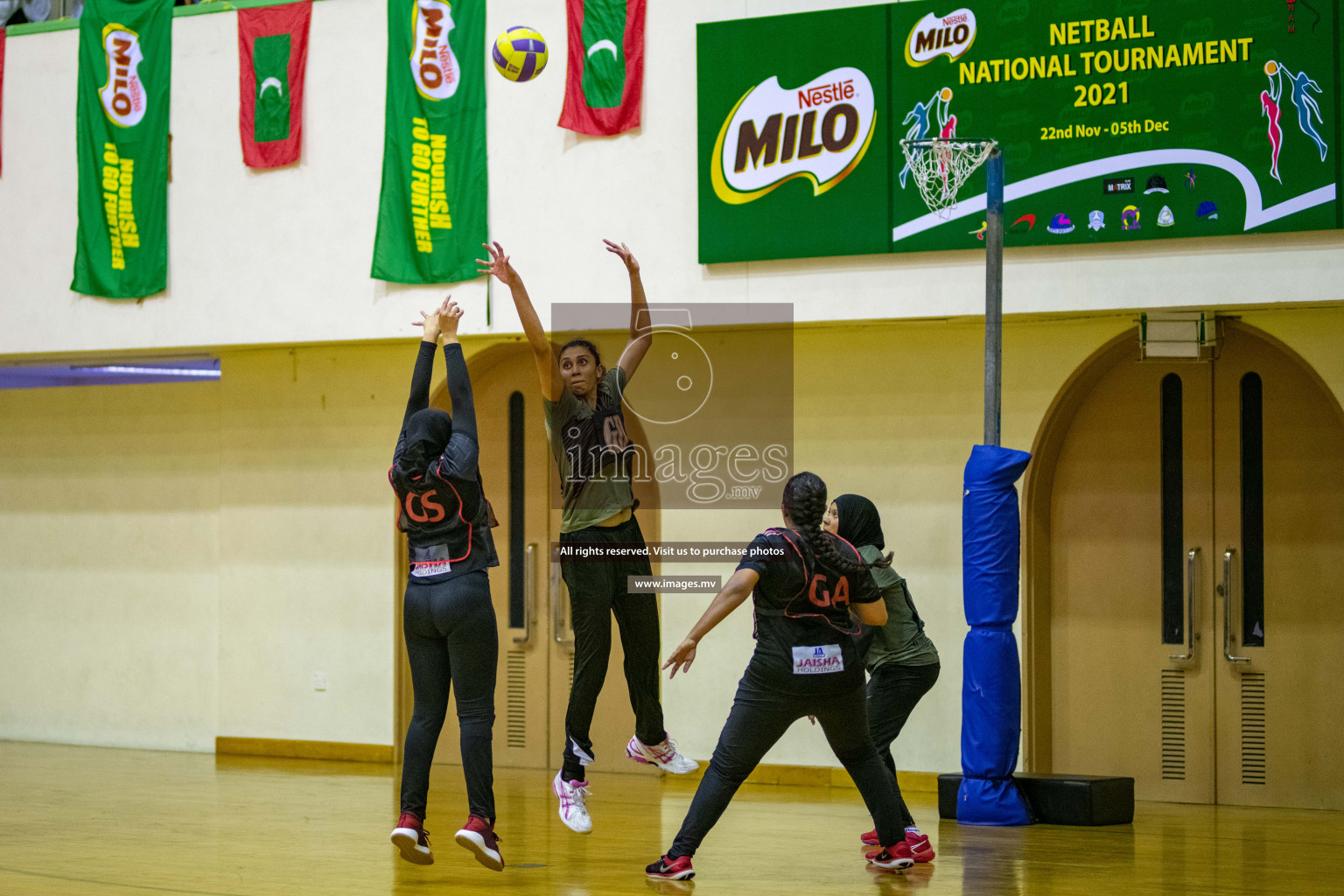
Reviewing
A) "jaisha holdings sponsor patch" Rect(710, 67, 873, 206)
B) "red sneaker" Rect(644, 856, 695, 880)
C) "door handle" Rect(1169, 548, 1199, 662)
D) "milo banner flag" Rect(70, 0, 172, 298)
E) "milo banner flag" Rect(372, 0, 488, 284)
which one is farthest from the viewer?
"milo banner flag" Rect(70, 0, 172, 298)

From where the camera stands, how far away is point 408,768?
Answer: 19.3ft

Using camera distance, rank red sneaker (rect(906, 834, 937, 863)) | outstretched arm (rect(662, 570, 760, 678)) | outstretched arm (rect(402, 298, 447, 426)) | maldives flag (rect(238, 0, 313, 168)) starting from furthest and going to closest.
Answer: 1. maldives flag (rect(238, 0, 313, 168))
2. red sneaker (rect(906, 834, 937, 863))
3. outstretched arm (rect(402, 298, 447, 426))
4. outstretched arm (rect(662, 570, 760, 678))

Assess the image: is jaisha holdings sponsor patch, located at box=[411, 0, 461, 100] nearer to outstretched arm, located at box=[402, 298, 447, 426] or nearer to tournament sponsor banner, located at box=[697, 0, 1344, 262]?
tournament sponsor banner, located at box=[697, 0, 1344, 262]

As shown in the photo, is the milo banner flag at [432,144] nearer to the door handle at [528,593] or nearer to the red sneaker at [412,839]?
the door handle at [528,593]

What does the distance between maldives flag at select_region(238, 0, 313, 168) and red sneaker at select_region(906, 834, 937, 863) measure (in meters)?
6.41

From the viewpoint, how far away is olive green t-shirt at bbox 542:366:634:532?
646 centimetres

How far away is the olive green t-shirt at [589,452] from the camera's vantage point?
6457mm

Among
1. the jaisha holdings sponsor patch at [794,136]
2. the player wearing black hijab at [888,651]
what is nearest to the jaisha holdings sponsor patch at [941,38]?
the jaisha holdings sponsor patch at [794,136]

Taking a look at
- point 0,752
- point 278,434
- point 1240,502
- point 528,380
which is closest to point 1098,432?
point 1240,502

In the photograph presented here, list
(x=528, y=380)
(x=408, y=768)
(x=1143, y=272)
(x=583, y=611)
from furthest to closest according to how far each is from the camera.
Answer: (x=528, y=380), (x=1143, y=272), (x=583, y=611), (x=408, y=768)

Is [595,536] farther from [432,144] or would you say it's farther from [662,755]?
[432,144]

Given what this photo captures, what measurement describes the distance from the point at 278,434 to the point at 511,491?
77.6 inches

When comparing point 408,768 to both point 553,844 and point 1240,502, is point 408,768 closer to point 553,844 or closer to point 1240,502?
point 553,844

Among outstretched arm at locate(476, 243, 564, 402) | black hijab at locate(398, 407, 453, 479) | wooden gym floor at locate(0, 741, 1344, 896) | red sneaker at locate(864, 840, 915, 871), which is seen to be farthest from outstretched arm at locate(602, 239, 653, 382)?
red sneaker at locate(864, 840, 915, 871)
